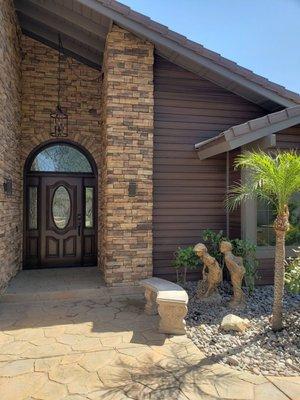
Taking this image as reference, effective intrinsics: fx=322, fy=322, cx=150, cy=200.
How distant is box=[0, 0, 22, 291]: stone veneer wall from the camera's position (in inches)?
195

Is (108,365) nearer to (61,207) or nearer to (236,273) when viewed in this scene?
(236,273)

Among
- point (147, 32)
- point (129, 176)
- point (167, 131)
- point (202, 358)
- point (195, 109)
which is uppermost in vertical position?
point (147, 32)

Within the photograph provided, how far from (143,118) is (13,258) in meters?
3.44

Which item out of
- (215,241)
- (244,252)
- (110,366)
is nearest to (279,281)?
(244,252)

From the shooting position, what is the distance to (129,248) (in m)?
5.51

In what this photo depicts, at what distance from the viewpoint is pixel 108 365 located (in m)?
3.07

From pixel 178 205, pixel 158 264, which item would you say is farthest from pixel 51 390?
pixel 178 205

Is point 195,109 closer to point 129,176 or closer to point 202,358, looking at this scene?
point 129,176

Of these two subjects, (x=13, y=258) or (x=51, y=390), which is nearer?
(x=51, y=390)

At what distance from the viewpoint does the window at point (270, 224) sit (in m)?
5.75

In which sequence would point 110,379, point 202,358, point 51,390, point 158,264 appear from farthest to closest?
point 158,264
point 202,358
point 110,379
point 51,390

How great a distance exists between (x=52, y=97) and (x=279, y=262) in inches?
212

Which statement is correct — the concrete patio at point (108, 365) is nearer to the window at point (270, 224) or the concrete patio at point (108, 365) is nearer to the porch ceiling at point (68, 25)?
the window at point (270, 224)

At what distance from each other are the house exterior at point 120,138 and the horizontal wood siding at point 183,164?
2 centimetres
